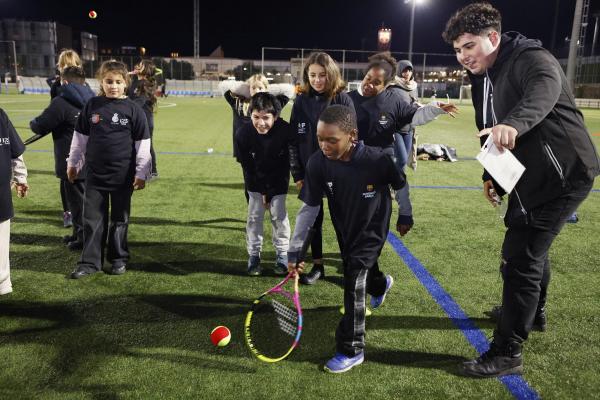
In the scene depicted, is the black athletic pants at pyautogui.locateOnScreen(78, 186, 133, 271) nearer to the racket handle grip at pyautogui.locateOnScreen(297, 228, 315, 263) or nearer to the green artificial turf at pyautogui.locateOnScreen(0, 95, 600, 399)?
the green artificial turf at pyautogui.locateOnScreen(0, 95, 600, 399)

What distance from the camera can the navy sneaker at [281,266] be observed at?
4.90m

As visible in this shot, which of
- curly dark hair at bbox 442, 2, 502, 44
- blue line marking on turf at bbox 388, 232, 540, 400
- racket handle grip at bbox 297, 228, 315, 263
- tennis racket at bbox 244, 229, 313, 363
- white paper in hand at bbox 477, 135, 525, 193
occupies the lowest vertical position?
blue line marking on turf at bbox 388, 232, 540, 400

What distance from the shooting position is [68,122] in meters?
5.39

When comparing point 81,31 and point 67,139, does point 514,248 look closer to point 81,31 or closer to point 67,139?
point 67,139

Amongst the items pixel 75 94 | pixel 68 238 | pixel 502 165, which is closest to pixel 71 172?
pixel 75 94

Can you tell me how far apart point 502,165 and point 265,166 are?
251 centimetres

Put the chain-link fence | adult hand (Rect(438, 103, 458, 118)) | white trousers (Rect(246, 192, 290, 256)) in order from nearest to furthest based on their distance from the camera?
1. adult hand (Rect(438, 103, 458, 118))
2. white trousers (Rect(246, 192, 290, 256))
3. the chain-link fence

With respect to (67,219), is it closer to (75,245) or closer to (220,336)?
(75,245)

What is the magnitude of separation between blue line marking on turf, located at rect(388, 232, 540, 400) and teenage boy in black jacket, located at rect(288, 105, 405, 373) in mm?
952

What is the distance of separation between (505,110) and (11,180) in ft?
13.9

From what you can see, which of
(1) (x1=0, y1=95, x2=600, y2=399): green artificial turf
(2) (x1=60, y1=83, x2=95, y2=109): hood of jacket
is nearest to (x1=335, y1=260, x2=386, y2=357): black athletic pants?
(1) (x1=0, y1=95, x2=600, y2=399): green artificial turf

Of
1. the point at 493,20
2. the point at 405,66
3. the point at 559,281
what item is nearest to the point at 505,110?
the point at 493,20

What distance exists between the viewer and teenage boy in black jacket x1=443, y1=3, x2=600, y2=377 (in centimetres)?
281

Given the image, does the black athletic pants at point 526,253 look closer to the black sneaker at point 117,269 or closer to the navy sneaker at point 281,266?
the navy sneaker at point 281,266
